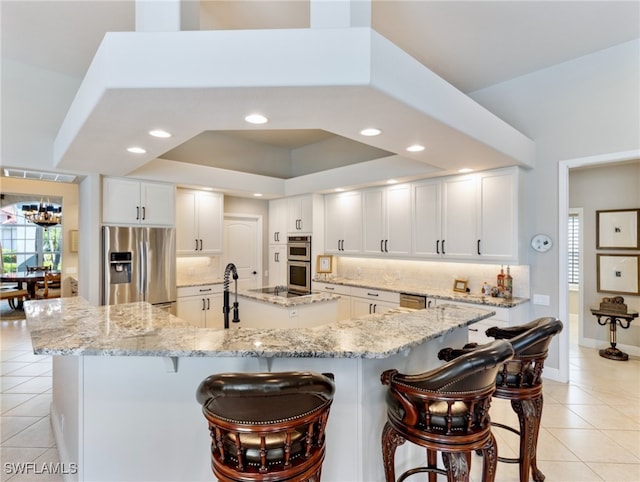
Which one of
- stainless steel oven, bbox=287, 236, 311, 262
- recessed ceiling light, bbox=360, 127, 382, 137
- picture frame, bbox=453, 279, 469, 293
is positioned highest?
recessed ceiling light, bbox=360, 127, 382, 137

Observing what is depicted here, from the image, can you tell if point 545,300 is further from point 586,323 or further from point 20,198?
point 20,198

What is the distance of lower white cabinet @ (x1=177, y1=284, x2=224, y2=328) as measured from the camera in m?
5.07

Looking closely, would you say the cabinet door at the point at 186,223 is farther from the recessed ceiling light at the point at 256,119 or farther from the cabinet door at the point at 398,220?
the recessed ceiling light at the point at 256,119

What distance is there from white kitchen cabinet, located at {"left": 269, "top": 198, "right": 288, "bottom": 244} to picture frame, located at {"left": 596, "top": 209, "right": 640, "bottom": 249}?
5.16 meters

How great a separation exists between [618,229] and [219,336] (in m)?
5.92

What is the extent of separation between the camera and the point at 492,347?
1477 mm

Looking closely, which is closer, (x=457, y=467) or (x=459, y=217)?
(x=457, y=467)

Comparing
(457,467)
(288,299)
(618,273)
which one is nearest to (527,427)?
(457,467)

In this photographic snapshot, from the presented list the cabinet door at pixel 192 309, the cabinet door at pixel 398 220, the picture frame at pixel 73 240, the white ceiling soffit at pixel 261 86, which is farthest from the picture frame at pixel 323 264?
the picture frame at pixel 73 240

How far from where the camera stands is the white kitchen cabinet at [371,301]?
15.6ft

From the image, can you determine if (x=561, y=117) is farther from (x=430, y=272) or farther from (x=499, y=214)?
(x=430, y=272)

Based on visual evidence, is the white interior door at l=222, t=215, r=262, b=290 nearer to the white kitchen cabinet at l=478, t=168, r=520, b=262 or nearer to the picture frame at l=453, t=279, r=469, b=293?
the picture frame at l=453, t=279, r=469, b=293

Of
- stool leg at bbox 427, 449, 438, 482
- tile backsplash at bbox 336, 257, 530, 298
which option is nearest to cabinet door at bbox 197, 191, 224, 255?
tile backsplash at bbox 336, 257, 530, 298

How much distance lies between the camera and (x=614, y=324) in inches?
185
